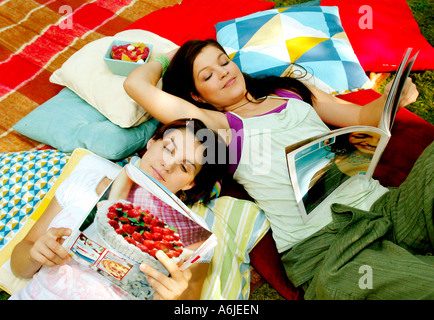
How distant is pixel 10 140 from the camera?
175 cm

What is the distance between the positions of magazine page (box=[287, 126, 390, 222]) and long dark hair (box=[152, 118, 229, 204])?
0.34m

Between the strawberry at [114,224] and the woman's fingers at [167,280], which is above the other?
the strawberry at [114,224]

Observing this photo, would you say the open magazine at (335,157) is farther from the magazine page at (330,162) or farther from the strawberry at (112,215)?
the strawberry at (112,215)

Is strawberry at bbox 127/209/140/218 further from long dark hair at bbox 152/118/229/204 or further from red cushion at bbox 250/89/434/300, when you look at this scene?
red cushion at bbox 250/89/434/300

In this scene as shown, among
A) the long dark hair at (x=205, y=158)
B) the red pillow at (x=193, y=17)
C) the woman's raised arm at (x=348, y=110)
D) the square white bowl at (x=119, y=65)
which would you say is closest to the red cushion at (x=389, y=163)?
the woman's raised arm at (x=348, y=110)

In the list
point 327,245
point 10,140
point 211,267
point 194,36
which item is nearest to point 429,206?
point 327,245

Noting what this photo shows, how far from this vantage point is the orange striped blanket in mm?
1856

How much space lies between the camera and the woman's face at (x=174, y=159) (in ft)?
4.17

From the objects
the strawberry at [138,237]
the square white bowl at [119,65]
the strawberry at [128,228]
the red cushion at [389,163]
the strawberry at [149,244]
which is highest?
the square white bowl at [119,65]

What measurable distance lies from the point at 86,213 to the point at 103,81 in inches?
31.2

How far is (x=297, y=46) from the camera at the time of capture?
199 cm

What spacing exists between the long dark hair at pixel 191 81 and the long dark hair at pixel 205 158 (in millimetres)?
286

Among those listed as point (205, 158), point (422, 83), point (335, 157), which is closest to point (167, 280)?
point (205, 158)

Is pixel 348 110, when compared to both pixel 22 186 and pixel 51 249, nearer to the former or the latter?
pixel 51 249
